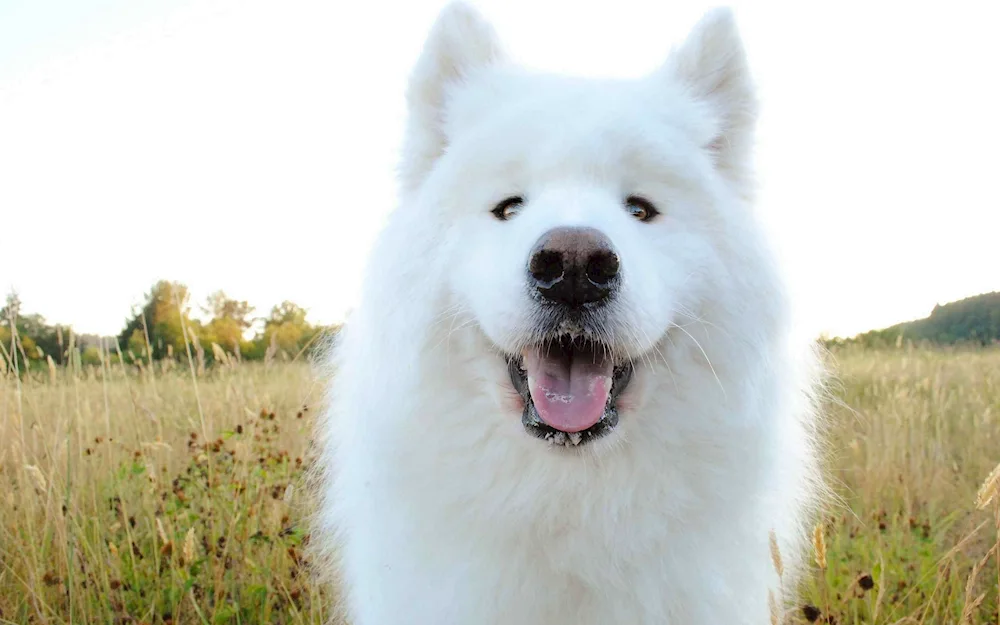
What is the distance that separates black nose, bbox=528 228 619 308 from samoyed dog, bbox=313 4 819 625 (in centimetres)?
7

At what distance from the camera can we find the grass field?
11.2 ft

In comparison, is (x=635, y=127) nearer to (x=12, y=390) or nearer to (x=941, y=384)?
(x=12, y=390)

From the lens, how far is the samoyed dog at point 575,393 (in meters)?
2.34

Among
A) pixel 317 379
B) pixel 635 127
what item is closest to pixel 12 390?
pixel 317 379

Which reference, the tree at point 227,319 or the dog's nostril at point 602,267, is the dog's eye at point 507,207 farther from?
the tree at point 227,319

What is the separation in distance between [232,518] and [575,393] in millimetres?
2385

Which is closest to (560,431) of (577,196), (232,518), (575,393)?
(575,393)

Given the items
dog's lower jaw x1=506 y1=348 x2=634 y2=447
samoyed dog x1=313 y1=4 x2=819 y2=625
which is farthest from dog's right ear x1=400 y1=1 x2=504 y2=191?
dog's lower jaw x1=506 y1=348 x2=634 y2=447

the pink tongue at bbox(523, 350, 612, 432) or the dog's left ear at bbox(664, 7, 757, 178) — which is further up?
the dog's left ear at bbox(664, 7, 757, 178)

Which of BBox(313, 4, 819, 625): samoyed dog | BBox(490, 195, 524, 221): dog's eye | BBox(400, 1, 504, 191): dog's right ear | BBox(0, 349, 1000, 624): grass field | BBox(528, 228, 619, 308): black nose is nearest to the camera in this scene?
BBox(528, 228, 619, 308): black nose

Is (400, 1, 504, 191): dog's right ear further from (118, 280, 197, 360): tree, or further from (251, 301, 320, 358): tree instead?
(251, 301, 320, 358): tree

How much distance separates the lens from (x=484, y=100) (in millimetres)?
2748

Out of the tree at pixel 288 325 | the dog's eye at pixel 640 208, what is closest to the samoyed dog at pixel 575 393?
the dog's eye at pixel 640 208

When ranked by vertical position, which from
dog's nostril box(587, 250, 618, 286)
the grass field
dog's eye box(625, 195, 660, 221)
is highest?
dog's eye box(625, 195, 660, 221)
